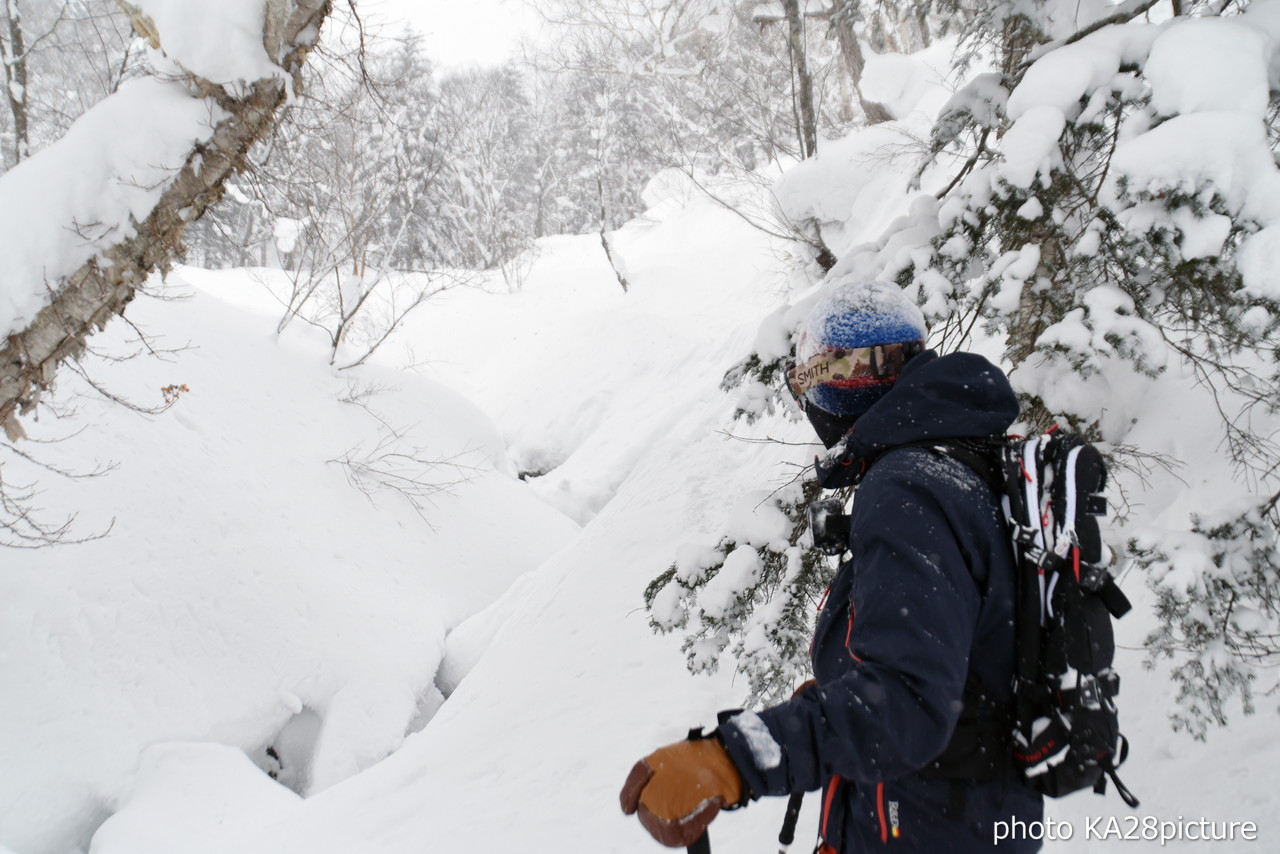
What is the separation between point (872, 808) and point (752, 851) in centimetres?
219

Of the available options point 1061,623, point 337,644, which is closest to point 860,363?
point 1061,623

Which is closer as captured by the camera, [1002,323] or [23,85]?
[1002,323]

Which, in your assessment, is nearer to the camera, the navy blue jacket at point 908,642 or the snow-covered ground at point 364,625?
the navy blue jacket at point 908,642

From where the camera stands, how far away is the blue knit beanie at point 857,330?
58.2 inches

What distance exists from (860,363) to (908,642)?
0.67 meters

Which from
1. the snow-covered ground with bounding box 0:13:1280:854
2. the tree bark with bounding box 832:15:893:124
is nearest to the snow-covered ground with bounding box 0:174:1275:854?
the snow-covered ground with bounding box 0:13:1280:854

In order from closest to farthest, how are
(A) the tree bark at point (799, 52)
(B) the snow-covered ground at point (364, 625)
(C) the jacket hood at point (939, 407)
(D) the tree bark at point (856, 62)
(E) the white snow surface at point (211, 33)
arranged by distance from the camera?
(C) the jacket hood at point (939, 407) < (E) the white snow surface at point (211, 33) < (B) the snow-covered ground at point (364, 625) < (A) the tree bark at point (799, 52) < (D) the tree bark at point (856, 62)

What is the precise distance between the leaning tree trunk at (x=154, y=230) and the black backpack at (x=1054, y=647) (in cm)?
384

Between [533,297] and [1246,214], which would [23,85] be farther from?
[533,297]

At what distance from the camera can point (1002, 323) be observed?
8.36 ft

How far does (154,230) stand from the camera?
11.3 feet

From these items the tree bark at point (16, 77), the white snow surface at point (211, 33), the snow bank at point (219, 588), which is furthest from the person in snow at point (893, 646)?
the tree bark at point (16, 77)

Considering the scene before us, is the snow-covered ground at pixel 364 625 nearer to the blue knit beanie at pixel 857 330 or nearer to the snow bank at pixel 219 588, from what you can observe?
the snow bank at pixel 219 588

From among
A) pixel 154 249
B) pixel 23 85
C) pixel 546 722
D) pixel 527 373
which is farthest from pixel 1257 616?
pixel 527 373
